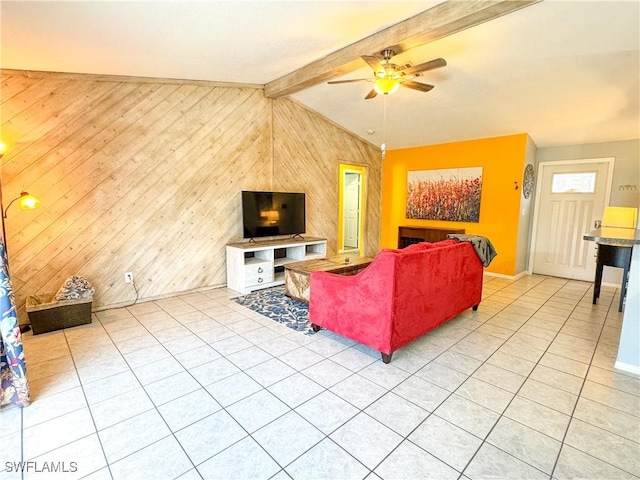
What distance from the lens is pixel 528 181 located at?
5293 mm

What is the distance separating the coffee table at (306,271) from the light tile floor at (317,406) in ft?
2.31

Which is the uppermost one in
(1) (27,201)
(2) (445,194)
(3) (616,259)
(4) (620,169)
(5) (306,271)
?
(4) (620,169)

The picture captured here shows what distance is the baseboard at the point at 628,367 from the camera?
2.43 metres

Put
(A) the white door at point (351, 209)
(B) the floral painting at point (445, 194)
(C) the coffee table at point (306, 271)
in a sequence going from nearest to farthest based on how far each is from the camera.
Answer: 1. (C) the coffee table at point (306, 271)
2. (B) the floral painting at point (445, 194)
3. (A) the white door at point (351, 209)

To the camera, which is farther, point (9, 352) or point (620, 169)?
point (620, 169)

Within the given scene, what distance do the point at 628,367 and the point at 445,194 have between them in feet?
13.1

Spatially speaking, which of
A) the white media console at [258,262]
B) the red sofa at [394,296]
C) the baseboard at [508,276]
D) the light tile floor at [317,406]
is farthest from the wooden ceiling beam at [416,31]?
the baseboard at [508,276]

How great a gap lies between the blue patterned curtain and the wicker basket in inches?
48.7

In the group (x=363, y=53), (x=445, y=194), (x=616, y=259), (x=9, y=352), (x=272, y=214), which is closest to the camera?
(x=9, y=352)

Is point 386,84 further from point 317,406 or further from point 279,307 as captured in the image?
point 317,406

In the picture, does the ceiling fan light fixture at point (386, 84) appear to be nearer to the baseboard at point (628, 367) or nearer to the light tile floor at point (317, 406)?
the light tile floor at point (317, 406)

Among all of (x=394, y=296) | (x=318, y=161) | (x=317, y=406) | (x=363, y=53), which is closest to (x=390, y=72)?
(x=363, y=53)

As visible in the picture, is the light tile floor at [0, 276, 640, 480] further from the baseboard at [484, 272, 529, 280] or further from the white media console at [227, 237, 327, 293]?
the baseboard at [484, 272, 529, 280]

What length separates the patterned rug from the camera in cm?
335
